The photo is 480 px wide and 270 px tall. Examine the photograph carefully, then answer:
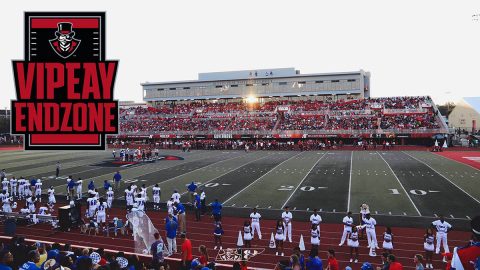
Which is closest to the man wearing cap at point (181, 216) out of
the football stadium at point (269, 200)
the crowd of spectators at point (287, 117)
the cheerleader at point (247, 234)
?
the football stadium at point (269, 200)

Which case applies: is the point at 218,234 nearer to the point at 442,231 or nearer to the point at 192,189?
the point at 192,189

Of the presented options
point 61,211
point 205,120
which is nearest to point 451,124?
point 205,120

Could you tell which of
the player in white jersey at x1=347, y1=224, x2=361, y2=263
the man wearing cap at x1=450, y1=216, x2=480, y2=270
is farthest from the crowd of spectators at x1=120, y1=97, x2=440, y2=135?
the man wearing cap at x1=450, y1=216, x2=480, y2=270

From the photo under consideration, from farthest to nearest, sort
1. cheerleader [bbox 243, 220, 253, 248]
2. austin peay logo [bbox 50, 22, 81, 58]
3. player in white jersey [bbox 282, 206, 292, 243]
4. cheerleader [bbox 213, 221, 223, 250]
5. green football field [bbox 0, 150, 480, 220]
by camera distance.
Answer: green football field [bbox 0, 150, 480, 220] → player in white jersey [bbox 282, 206, 292, 243] → cheerleader [bbox 213, 221, 223, 250] → cheerleader [bbox 243, 220, 253, 248] → austin peay logo [bbox 50, 22, 81, 58]

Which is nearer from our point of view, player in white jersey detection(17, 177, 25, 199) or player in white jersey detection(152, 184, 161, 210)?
player in white jersey detection(152, 184, 161, 210)

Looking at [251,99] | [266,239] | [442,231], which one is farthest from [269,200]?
[251,99]

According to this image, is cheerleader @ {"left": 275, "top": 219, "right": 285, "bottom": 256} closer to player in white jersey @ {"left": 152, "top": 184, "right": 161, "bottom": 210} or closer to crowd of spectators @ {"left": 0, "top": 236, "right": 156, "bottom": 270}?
crowd of spectators @ {"left": 0, "top": 236, "right": 156, "bottom": 270}

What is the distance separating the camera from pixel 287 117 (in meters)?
69.6

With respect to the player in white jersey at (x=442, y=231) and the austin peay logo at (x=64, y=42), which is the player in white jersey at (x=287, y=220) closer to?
the player in white jersey at (x=442, y=231)

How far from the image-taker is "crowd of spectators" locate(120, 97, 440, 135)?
60.4 m

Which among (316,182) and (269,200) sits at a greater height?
Answer: (316,182)

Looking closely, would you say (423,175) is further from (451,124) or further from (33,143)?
(451,124)

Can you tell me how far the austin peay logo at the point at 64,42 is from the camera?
37.3 ft
